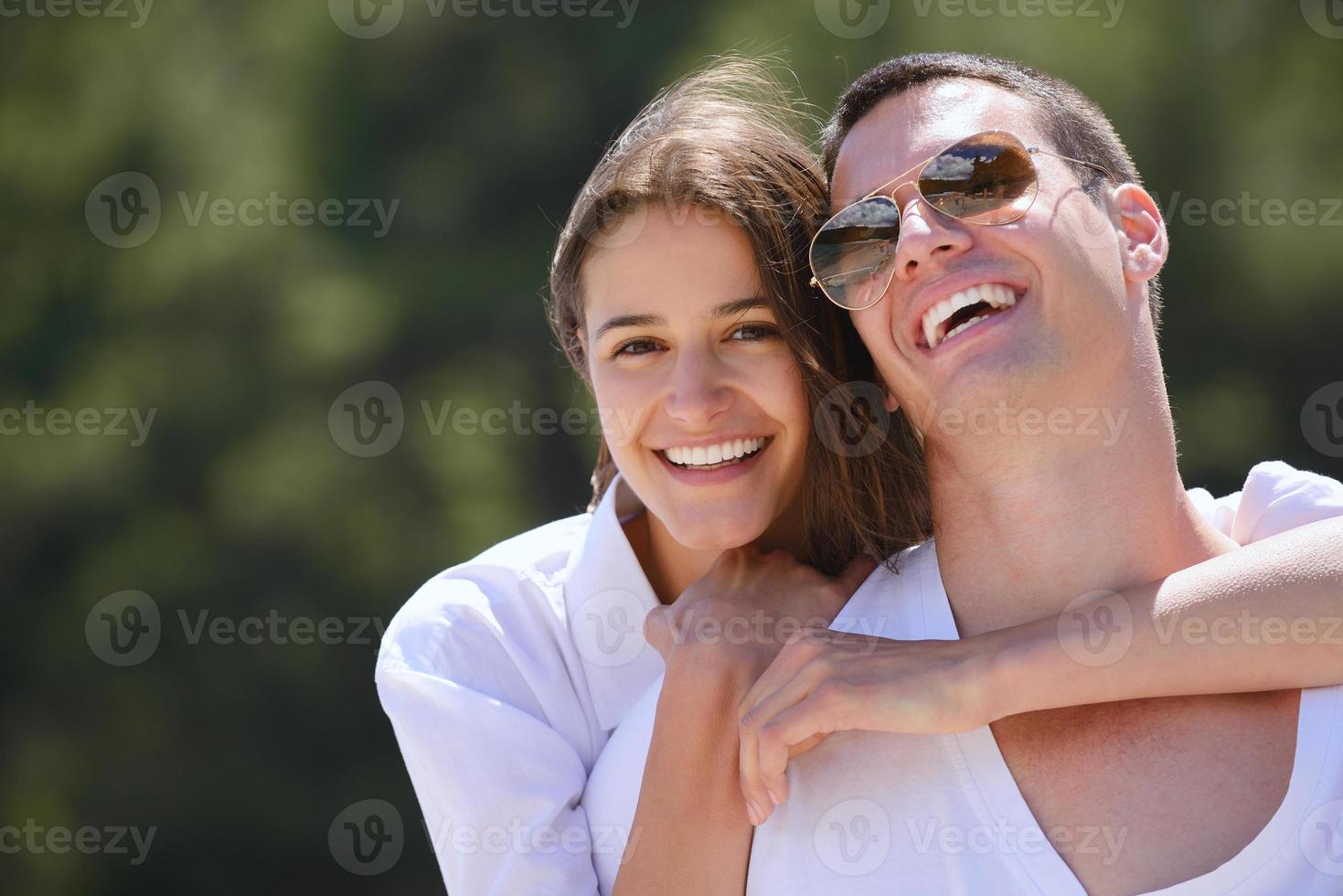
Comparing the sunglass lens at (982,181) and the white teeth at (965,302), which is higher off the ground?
the sunglass lens at (982,181)

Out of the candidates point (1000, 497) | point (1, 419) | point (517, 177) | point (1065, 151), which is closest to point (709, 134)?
point (1065, 151)

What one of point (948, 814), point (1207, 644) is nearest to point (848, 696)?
point (948, 814)

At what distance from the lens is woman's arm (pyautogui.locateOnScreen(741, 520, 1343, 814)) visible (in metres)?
1.69

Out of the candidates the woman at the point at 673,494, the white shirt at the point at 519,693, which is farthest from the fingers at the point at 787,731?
the white shirt at the point at 519,693

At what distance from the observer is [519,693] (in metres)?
2.41

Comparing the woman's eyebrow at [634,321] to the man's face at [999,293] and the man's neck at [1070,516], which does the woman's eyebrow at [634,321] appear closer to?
the man's face at [999,293]

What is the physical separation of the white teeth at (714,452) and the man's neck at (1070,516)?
412mm

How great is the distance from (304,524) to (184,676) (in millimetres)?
878

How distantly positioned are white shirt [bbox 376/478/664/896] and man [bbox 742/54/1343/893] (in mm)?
454

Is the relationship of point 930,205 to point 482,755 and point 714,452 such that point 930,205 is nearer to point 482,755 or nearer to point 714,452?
point 714,452

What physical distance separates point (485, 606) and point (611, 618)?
0.79 feet

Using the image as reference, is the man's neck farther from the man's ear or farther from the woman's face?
the woman's face

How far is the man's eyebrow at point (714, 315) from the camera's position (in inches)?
87.2

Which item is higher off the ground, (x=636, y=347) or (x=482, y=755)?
(x=636, y=347)
